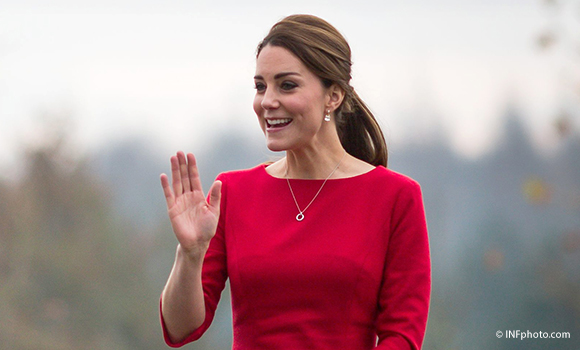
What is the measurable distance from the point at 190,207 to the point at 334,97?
478 millimetres

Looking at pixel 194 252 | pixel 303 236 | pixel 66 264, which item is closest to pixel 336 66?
pixel 303 236

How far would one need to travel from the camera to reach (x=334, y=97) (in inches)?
72.7

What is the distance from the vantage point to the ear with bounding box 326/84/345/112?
1827 mm

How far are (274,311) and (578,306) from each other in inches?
154

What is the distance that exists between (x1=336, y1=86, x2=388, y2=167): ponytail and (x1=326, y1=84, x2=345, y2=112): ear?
124mm

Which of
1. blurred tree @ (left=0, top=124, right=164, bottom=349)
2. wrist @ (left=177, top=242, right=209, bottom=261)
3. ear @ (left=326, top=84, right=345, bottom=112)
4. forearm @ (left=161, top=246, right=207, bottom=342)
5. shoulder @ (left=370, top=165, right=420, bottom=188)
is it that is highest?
ear @ (left=326, top=84, right=345, bottom=112)

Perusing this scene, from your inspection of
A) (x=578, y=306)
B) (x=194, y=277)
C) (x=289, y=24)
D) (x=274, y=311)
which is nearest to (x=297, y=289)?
(x=274, y=311)

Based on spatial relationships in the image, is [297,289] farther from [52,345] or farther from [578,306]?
[578,306]

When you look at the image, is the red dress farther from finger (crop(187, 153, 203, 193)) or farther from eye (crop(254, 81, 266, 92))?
eye (crop(254, 81, 266, 92))

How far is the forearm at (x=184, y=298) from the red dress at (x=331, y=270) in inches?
1.3

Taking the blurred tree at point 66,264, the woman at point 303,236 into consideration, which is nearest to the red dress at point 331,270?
the woman at point 303,236

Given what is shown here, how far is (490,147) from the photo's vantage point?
4754 mm

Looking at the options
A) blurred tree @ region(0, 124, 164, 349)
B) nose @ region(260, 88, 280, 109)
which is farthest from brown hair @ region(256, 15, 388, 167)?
blurred tree @ region(0, 124, 164, 349)

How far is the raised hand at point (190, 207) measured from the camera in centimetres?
163
